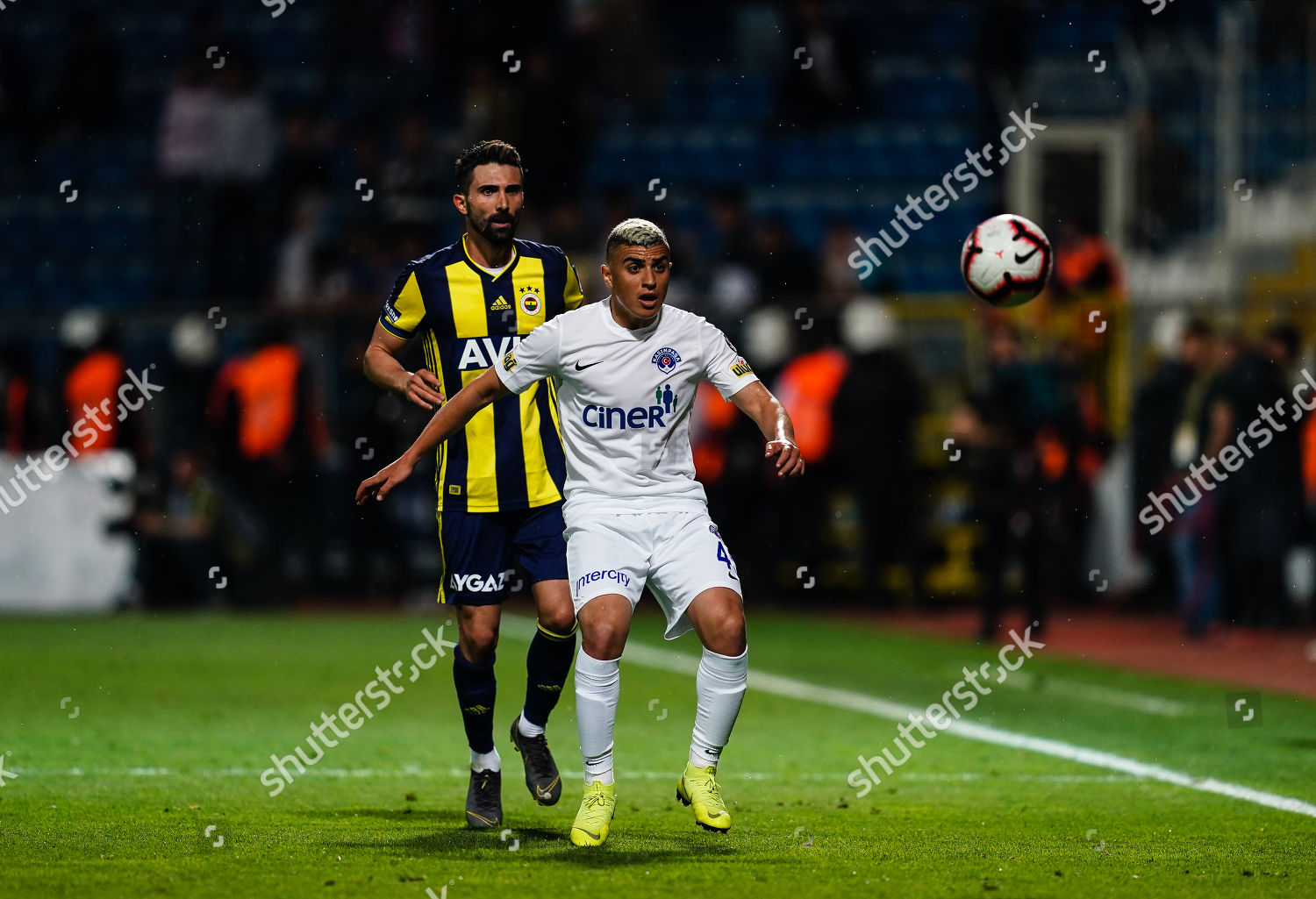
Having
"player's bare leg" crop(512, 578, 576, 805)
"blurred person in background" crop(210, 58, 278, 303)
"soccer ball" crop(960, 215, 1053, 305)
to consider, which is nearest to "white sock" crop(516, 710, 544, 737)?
"player's bare leg" crop(512, 578, 576, 805)

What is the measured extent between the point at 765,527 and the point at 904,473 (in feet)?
4.46

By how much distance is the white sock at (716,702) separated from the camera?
6.32m

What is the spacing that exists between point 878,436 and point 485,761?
958 centimetres

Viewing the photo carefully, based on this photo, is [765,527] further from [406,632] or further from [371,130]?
[371,130]

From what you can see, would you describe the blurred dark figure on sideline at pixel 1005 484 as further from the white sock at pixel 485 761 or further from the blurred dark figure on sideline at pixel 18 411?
the blurred dark figure on sideline at pixel 18 411

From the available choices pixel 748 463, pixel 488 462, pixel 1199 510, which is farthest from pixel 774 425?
pixel 748 463

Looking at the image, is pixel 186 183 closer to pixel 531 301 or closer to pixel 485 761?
pixel 531 301

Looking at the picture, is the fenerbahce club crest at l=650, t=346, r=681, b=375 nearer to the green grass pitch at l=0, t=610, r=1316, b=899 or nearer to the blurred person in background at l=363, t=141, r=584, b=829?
the blurred person in background at l=363, t=141, r=584, b=829

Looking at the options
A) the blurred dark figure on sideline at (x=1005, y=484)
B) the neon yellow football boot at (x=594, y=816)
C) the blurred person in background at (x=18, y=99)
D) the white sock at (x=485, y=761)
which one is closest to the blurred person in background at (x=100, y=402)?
the blurred person in background at (x=18, y=99)

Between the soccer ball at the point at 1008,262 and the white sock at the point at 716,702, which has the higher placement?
the soccer ball at the point at 1008,262

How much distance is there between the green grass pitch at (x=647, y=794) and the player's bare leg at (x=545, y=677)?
152 mm

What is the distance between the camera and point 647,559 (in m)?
6.38

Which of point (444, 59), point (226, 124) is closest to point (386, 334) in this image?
point (226, 124)

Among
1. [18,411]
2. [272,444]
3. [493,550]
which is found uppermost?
[18,411]
